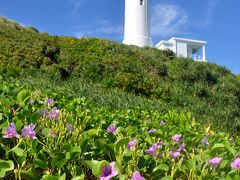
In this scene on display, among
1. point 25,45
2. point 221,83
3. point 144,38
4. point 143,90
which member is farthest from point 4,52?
point 144,38

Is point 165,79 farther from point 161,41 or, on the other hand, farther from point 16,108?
point 161,41

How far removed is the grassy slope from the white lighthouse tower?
17151 mm

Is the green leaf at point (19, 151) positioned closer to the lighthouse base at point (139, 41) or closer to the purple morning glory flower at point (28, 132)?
the purple morning glory flower at point (28, 132)

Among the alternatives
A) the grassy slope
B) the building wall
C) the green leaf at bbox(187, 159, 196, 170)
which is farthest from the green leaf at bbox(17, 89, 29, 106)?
the building wall

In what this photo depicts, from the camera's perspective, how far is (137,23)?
39.8 m

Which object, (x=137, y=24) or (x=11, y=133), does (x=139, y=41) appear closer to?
(x=137, y=24)

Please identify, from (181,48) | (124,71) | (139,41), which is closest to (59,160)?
(124,71)

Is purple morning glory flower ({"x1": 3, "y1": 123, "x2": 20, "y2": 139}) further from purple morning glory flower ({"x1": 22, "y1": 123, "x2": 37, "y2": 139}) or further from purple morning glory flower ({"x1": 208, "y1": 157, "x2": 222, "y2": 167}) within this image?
purple morning glory flower ({"x1": 208, "y1": 157, "x2": 222, "y2": 167})

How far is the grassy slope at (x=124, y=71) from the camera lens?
14.4 m

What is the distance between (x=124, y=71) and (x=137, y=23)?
2310cm

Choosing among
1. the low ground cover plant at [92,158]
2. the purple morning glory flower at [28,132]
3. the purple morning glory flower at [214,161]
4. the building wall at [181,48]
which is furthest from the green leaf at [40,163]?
the building wall at [181,48]

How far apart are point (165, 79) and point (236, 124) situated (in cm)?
552

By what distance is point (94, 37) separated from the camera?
2162 cm

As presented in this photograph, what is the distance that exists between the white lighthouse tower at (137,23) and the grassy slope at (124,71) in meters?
17.2
